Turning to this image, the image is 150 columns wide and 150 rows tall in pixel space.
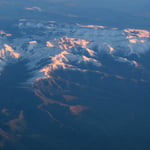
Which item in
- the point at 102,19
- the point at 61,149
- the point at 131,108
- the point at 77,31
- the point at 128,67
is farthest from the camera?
the point at 102,19

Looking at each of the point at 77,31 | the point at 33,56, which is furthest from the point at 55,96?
the point at 77,31

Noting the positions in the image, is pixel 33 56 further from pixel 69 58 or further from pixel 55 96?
pixel 55 96

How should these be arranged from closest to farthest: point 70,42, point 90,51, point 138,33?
point 90,51 → point 70,42 → point 138,33

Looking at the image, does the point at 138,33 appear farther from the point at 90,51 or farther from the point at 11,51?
the point at 11,51

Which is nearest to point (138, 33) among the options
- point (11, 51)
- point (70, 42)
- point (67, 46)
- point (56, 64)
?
point (70, 42)

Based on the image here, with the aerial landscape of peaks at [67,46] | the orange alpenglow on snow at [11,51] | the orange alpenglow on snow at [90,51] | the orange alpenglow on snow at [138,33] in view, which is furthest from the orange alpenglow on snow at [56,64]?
the orange alpenglow on snow at [138,33]

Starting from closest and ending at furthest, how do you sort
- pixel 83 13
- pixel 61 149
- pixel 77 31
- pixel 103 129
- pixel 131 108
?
pixel 61 149
pixel 103 129
pixel 131 108
pixel 77 31
pixel 83 13

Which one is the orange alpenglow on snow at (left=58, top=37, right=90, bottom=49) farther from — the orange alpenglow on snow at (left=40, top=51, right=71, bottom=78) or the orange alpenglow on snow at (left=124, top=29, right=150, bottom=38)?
the orange alpenglow on snow at (left=124, top=29, right=150, bottom=38)

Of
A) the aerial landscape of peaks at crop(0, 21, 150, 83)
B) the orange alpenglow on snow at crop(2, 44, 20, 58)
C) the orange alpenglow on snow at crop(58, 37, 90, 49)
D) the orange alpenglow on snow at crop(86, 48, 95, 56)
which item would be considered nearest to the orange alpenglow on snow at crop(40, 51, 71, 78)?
the aerial landscape of peaks at crop(0, 21, 150, 83)
